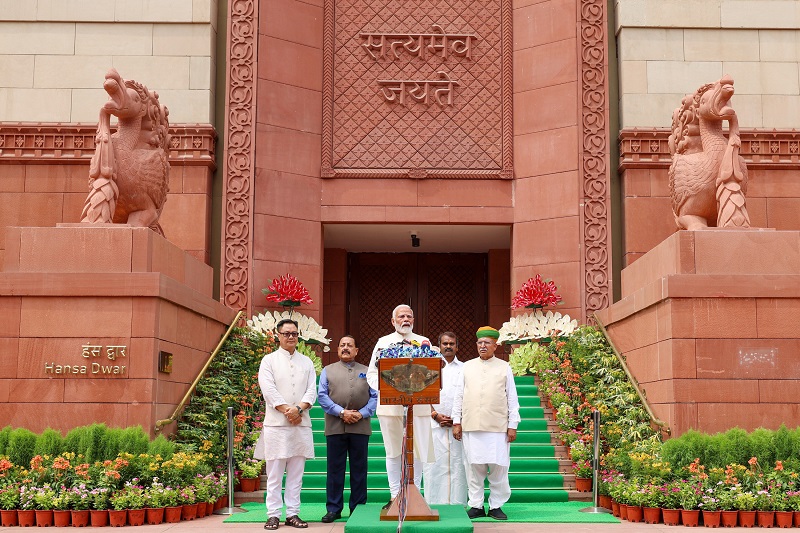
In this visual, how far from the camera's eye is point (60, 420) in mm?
9133

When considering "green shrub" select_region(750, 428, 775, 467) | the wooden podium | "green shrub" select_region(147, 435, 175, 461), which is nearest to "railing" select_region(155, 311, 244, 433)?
"green shrub" select_region(147, 435, 175, 461)

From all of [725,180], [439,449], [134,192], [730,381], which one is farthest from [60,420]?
[725,180]

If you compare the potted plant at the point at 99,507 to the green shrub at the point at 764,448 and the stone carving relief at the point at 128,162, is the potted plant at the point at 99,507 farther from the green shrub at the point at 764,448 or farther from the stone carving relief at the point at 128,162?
the green shrub at the point at 764,448

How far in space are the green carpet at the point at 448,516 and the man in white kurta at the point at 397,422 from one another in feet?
1.58

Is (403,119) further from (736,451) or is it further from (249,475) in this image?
(736,451)

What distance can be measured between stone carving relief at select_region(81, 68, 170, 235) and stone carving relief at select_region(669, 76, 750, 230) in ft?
19.1

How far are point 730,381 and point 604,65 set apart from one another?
7.33 meters

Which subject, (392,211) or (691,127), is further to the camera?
(392,211)

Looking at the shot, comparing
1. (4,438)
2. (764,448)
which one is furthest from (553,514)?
(4,438)

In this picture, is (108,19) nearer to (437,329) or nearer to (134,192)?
(134,192)

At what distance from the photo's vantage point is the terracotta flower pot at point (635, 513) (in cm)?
861

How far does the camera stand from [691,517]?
8211 millimetres

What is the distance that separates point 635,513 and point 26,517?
543 cm

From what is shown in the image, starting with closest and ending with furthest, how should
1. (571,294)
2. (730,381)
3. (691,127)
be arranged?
(730,381) → (691,127) → (571,294)
